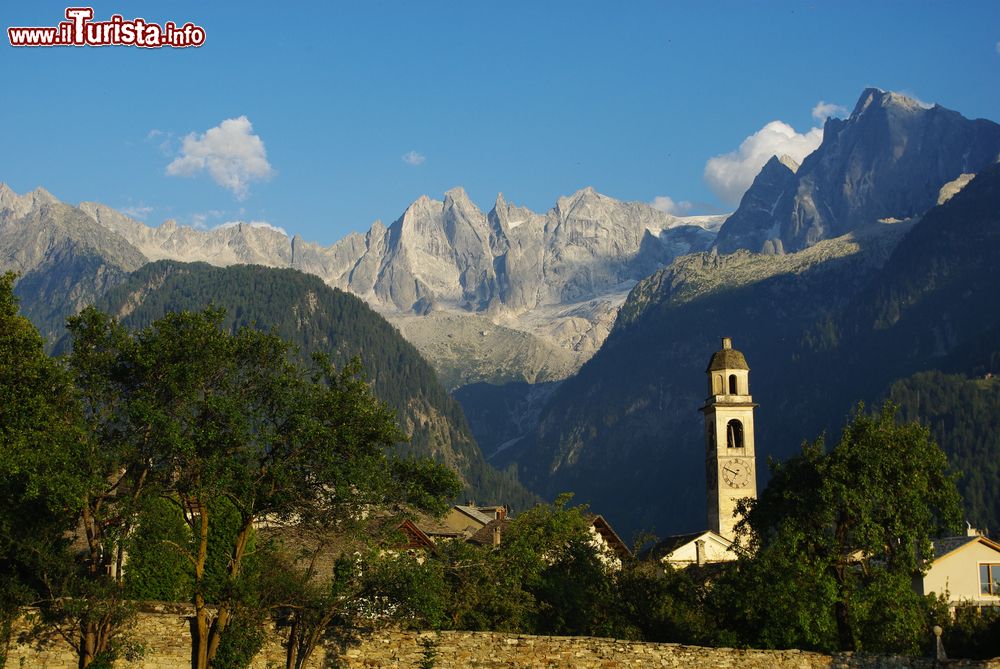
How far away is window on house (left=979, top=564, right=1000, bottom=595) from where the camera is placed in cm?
7919

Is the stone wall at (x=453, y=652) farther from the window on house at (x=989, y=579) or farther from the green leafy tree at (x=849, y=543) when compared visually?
the window on house at (x=989, y=579)

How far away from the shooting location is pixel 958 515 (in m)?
56.9

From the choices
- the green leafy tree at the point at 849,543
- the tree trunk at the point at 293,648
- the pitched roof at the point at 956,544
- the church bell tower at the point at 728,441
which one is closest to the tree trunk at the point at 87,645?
the tree trunk at the point at 293,648

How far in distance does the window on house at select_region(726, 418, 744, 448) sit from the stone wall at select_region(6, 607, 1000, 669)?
5181 centimetres

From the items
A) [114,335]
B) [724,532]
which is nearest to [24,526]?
[114,335]

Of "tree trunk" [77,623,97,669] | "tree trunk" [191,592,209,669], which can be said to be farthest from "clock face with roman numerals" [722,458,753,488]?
"tree trunk" [77,623,97,669]

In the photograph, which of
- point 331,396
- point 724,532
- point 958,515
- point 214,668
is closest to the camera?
point 214,668

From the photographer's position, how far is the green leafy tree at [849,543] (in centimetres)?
5294

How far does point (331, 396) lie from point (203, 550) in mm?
7046

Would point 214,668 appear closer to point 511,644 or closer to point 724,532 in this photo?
point 511,644

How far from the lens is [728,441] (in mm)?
99188

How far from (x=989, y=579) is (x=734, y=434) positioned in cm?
2426

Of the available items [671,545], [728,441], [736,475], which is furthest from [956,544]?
[728,441]

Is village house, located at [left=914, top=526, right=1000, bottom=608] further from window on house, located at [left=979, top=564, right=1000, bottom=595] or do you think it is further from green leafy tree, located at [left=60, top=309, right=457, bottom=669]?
green leafy tree, located at [left=60, top=309, right=457, bottom=669]
